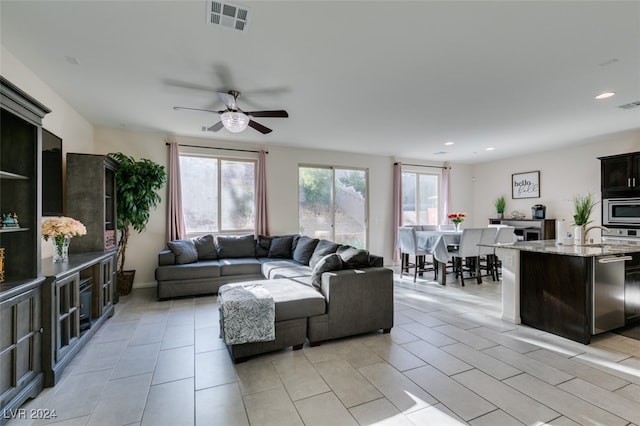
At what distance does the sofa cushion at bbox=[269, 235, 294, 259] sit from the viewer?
5.53 m

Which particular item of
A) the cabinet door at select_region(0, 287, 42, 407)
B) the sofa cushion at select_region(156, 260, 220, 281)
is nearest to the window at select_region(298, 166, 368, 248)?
the sofa cushion at select_region(156, 260, 220, 281)

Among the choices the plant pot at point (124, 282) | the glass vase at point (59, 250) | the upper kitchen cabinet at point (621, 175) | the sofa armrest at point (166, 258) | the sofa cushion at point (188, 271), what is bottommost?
the plant pot at point (124, 282)

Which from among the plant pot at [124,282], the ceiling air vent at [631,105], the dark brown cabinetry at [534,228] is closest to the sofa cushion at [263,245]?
the plant pot at [124,282]

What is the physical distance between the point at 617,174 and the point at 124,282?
8553 millimetres

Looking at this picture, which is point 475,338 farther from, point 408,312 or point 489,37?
point 489,37

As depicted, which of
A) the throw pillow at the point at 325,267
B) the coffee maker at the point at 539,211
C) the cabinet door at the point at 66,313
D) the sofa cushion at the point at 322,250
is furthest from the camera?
the coffee maker at the point at 539,211

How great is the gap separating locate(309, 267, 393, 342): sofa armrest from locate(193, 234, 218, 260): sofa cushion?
111 inches

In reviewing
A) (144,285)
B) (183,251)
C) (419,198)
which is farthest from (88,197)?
(419,198)

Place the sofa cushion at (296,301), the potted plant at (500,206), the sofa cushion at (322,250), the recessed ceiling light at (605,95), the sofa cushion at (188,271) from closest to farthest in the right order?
the sofa cushion at (296,301) < the recessed ceiling light at (605,95) < the sofa cushion at (322,250) < the sofa cushion at (188,271) < the potted plant at (500,206)

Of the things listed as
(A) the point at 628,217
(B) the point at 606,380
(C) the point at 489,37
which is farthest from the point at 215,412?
(A) the point at 628,217

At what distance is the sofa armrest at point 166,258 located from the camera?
4.61 metres

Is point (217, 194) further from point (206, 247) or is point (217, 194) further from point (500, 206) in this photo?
point (500, 206)

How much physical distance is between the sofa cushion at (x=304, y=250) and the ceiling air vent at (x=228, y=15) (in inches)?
137

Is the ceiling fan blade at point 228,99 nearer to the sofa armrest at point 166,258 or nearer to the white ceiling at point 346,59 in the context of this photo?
the white ceiling at point 346,59
